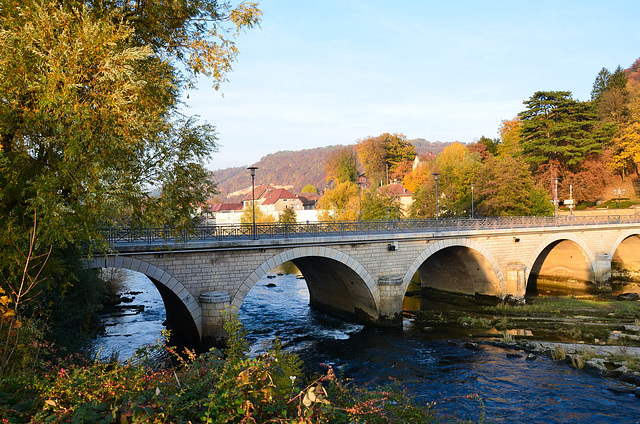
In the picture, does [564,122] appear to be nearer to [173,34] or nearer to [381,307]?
[381,307]

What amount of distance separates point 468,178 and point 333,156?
48063 mm

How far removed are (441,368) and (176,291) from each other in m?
10.8

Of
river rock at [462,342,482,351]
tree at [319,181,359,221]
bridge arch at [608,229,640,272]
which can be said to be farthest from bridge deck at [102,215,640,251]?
tree at [319,181,359,221]

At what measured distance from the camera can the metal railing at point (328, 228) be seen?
53.1 ft

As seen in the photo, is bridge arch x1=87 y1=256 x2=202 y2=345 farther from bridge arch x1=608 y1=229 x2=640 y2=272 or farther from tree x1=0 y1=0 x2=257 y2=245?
bridge arch x1=608 y1=229 x2=640 y2=272

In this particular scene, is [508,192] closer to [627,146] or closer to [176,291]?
[627,146]

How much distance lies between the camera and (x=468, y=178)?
46.2 metres

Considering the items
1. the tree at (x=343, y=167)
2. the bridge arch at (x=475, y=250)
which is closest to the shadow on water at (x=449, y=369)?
the bridge arch at (x=475, y=250)

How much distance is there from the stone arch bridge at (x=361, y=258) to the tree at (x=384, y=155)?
51.2 m

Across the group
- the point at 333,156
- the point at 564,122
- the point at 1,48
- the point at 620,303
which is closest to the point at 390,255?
the point at 620,303

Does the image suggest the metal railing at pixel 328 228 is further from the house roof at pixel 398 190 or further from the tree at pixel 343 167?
the tree at pixel 343 167

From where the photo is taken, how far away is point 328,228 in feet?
72.3

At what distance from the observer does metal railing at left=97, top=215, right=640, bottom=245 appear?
637 inches

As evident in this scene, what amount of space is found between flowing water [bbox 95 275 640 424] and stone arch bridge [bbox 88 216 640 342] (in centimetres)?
206
